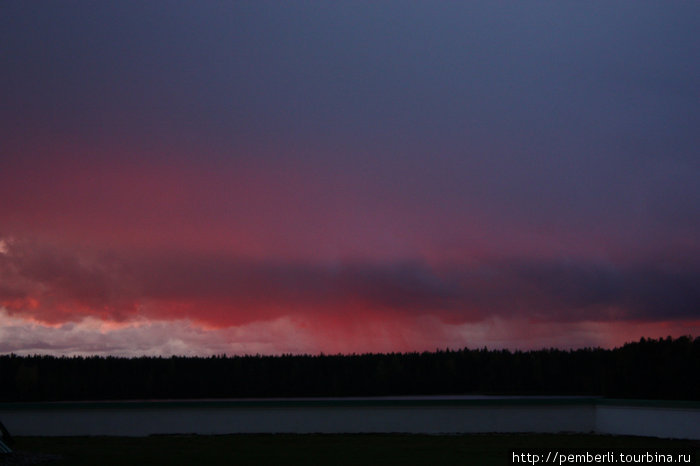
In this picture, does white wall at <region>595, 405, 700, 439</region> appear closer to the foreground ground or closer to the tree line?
Answer: the foreground ground

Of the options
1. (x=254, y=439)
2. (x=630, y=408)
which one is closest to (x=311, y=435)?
(x=254, y=439)

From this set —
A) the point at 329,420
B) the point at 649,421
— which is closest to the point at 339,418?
the point at 329,420

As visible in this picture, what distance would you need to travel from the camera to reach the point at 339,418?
1121 inches

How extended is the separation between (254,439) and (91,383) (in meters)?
17.6

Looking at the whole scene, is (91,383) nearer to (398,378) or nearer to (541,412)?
(398,378)

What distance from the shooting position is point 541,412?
28406 mm

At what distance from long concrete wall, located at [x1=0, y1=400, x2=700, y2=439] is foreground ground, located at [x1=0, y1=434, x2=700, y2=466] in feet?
2.70

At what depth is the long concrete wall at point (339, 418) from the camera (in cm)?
2827

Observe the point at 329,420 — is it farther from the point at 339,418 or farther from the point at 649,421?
the point at 649,421

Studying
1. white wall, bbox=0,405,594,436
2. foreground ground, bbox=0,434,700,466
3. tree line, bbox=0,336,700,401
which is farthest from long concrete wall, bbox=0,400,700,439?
tree line, bbox=0,336,700,401

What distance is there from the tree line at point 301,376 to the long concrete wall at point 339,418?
10049 millimetres

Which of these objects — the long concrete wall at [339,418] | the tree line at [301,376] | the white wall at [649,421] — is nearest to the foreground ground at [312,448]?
the white wall at [649,421]

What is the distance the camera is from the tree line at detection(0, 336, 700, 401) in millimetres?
40062

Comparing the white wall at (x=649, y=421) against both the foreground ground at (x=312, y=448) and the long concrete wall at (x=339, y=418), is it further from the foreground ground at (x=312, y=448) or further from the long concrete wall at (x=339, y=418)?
the foreground ground at (x=312, y=448)
